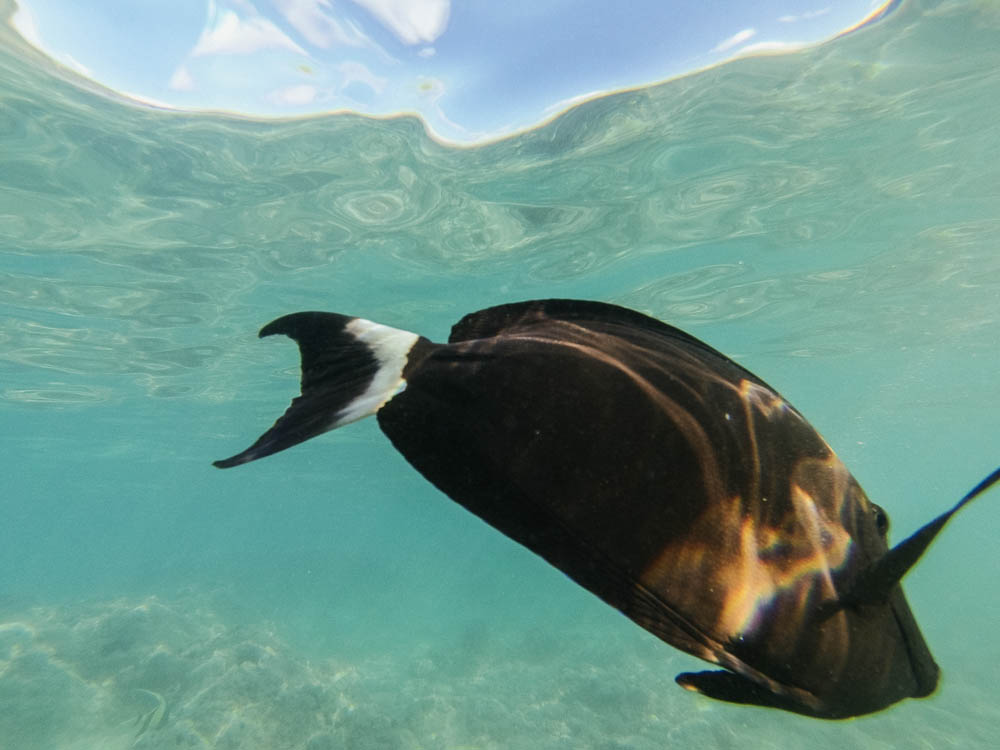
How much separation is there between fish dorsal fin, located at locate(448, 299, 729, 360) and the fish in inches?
5.0

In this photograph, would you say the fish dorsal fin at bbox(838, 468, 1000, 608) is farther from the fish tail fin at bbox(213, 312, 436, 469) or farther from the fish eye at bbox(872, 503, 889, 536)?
the fish tail fin at bbox(213, 312, 436, 469)

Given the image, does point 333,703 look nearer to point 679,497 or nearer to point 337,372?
point 337,372

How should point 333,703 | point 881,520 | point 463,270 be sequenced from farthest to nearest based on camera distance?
point 463,270 < point 333,703 < point 881,520

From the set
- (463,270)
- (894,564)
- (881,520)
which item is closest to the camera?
(894,564)

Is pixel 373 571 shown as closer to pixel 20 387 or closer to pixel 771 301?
pixel 20 387

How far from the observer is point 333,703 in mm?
12852

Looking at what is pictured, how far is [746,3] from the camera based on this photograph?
25.2ft

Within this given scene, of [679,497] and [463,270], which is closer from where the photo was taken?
[679,497]

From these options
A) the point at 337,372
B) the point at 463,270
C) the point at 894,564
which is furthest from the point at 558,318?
the point at 463,270

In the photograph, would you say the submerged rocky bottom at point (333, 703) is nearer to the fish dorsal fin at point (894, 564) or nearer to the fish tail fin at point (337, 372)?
the fish tail fin at point (337, 372)

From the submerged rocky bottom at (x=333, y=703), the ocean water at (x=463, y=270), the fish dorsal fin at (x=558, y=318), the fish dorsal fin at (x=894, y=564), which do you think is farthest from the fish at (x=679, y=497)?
the submerged rocky bottom at (x=333, y=703)

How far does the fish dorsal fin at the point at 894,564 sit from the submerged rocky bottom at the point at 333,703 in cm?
1232

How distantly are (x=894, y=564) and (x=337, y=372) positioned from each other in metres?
1.40

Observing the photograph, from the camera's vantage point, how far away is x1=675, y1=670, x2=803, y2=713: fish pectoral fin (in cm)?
109
